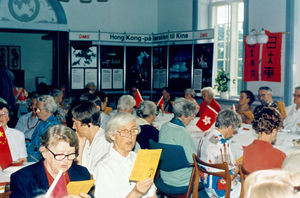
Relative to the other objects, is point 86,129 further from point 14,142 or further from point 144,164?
point 144,164

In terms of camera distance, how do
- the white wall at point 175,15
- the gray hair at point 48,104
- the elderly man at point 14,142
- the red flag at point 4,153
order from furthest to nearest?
the white wall at point 175,15 → the gray hair at point 48,104 → the elderly man at point 14,142 → the red flag at point 4,153

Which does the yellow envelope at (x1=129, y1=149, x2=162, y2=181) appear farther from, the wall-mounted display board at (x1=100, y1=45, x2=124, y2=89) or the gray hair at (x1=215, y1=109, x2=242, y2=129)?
the wall-mounted display board at (x1=100, y1=45, x2=124, y2=89)

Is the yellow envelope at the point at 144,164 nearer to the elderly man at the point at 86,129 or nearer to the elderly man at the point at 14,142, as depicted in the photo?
the elderly man at the point at 86,129

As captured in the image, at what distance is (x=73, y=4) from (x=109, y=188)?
8426 millimetres

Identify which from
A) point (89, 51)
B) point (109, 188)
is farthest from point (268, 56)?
point (109, 188)

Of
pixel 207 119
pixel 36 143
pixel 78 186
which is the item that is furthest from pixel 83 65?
pixel 78 186

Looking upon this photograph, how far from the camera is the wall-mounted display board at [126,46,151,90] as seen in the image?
31.9 feet

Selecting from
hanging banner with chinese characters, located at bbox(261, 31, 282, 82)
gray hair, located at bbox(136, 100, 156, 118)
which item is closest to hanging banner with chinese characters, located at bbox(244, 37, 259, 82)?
hanging banner with chinese characters, located at bbox(261, 31, 282, 82)

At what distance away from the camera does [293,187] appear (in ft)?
3.82

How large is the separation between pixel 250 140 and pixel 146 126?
4.25ft

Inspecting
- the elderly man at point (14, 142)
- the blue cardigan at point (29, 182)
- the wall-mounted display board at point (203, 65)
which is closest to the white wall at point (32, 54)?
the wall-mounted display board at point (203, 65)

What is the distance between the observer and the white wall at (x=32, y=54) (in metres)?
13.2

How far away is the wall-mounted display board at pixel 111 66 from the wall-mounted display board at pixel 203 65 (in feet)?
6.75

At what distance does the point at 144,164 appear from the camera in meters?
2.04
